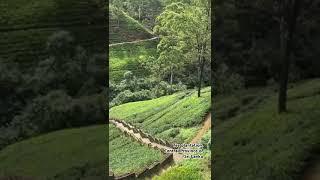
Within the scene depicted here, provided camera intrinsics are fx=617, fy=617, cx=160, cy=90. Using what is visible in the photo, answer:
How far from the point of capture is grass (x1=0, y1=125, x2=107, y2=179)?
16.5 meters

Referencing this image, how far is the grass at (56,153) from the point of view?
16500mm

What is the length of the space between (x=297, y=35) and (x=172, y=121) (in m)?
5.58

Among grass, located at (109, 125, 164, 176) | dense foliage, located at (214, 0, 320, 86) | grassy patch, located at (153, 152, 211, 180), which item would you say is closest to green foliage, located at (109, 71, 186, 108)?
grass, located at (109, 125, 164, 176)

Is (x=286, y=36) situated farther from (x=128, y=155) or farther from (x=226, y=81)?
(x=128, y=155)

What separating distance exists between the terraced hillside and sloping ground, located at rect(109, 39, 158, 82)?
2385 mm

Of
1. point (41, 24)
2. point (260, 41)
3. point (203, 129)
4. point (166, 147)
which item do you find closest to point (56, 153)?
point (166, 147)

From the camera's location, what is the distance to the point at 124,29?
16.6m

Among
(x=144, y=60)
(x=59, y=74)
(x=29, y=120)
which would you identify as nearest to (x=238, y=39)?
(x=144, y=60)

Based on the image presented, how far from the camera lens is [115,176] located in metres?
15.2

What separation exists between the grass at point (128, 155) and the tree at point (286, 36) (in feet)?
13.0

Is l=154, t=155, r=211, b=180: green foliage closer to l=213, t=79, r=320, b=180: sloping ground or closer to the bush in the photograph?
l=213, t=79, r=320, b=180: sloping ground

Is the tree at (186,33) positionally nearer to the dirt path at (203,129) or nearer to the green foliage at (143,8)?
the green foliage at (143,8)

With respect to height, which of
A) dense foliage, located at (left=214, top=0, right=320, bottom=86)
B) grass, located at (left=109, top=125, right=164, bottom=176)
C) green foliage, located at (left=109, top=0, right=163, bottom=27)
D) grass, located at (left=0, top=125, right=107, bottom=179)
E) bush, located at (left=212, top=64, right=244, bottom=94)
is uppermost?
green foliage, located at (left=109, top=0, right=163, bottom=27)

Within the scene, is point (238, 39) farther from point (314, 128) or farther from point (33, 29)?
point (33, 29)
